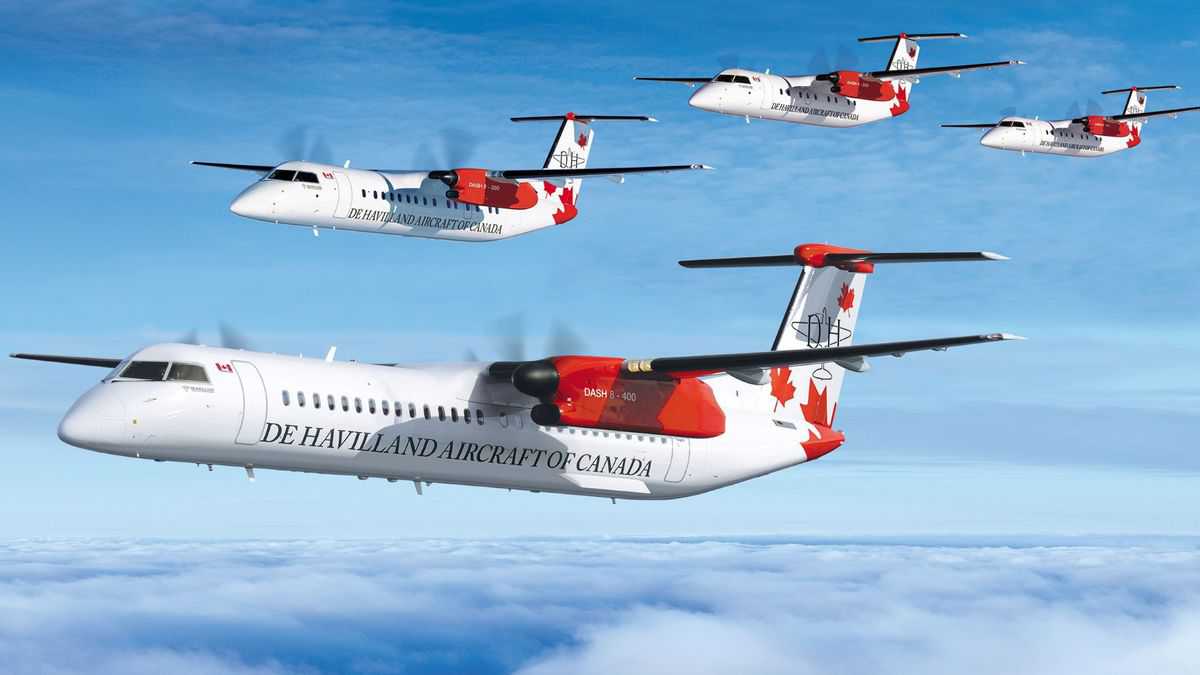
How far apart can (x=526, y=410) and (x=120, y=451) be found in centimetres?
786

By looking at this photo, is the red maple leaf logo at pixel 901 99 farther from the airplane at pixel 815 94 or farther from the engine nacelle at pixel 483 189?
the engine nacelle at pixel 483 189

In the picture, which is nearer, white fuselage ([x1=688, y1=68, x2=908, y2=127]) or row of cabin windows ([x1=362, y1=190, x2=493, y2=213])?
row of cabin windows ([x1=362, y1=190, x2=493, y2=213])

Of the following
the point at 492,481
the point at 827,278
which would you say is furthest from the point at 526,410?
the point at 827,278

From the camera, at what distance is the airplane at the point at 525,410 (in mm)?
22297

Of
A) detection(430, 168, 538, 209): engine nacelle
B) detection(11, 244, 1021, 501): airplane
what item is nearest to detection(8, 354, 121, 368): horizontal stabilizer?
detection(11, 244, 1021, 501): airplane

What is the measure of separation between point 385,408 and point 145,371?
4.27 m

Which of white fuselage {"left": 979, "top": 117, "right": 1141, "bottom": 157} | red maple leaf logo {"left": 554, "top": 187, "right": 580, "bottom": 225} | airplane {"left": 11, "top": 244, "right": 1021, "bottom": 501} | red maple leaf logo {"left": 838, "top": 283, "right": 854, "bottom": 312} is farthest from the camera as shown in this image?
white fuselage {"left": 979, "top": 117, "right": 1141, "bottom": 157}

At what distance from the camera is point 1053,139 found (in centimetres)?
5912

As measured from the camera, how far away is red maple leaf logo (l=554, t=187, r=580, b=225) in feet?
168

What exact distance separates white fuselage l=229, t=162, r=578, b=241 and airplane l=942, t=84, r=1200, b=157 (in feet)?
69.2

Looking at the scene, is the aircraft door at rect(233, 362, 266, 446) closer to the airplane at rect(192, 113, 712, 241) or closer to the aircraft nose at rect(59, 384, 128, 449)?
the aircraft nose at rect(59, 384, 128, 449)

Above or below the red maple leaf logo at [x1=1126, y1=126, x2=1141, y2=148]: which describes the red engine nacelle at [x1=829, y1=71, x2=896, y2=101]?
below

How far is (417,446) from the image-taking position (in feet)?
82.1

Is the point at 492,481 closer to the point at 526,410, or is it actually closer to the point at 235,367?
the point at 526,410
